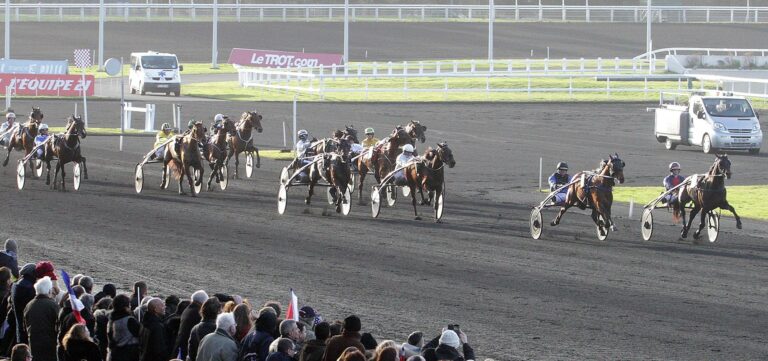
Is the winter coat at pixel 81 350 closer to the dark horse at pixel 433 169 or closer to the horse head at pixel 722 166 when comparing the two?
the horse head at pixel 722 166

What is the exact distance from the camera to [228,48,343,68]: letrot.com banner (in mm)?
62644

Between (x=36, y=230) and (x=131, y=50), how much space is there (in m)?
49.7

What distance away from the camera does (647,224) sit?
2186 centimetres

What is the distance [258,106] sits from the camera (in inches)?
1919

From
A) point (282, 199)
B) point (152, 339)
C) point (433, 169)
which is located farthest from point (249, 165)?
point (152, 339)

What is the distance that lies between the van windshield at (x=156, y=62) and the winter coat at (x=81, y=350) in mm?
45546

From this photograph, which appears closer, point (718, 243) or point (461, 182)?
point (718, 243)

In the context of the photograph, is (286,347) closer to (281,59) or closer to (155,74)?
(155,74)

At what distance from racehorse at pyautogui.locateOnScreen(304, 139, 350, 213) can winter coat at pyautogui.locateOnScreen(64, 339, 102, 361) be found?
13.9m

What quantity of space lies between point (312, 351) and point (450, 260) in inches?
390

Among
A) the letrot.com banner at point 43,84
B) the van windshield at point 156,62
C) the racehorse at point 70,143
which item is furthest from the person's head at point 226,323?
the van windshield at point 156,62

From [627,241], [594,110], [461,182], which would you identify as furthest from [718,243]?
[594,110]

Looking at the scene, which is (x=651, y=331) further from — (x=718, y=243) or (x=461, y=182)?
(x=461, y=182)

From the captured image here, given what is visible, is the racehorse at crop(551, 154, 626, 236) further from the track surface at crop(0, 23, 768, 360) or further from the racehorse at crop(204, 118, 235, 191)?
the racehorse at crop(204, 118, 235, 191)
